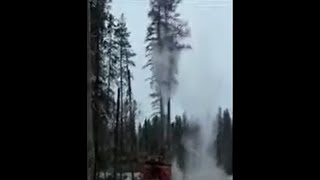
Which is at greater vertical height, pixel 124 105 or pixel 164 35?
pixel 164 35

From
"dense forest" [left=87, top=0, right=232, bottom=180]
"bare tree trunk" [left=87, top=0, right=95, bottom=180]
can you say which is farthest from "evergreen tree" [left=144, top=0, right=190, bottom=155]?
"bare tree trunk" [left=87, top=0, right=95, bottom=180]

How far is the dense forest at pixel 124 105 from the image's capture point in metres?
1.75

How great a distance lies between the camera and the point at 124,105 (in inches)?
70.4

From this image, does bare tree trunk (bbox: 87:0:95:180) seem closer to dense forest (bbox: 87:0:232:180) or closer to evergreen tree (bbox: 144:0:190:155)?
dense forest (bbox: 87:0:232:180)

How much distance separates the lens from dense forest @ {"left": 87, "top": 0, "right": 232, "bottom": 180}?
5.76 ft
